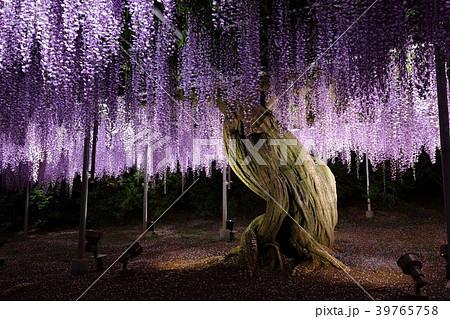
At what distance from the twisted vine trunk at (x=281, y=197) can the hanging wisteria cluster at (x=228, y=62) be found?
12.8 inches

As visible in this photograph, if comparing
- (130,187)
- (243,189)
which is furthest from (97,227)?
(243,189)

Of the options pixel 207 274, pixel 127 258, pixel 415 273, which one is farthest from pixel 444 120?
pixel 127 258

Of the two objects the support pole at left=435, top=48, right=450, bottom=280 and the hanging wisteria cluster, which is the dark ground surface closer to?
the support pole at left=435, top=48, right=450, bottom=280

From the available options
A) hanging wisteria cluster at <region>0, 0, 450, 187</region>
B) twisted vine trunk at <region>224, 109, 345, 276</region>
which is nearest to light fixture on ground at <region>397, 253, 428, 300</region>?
twisted vine trunk at <region>224, 109, 345, 276</region>

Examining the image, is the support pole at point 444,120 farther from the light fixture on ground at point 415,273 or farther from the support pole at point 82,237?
the support pole at point 82,237

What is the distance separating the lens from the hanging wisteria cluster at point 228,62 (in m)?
2.49

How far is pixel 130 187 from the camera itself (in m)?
10.6

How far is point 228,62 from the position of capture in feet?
10.6

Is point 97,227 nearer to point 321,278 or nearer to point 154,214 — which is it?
point 154,214

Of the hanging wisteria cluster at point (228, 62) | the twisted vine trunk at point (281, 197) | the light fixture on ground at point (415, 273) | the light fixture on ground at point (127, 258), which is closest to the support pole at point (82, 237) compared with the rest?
the hanging wisteria cluster at point (228, 62)

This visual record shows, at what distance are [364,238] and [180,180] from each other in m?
6.14

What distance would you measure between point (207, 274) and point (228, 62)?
2.26 m

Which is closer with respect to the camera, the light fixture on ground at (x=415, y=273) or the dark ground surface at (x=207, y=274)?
the light fixture on ground at (x=415, y=273)

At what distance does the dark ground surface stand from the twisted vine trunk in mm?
257
